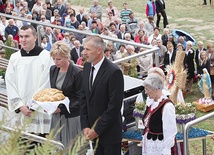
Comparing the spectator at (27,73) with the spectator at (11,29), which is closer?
the spectator at (27,73)

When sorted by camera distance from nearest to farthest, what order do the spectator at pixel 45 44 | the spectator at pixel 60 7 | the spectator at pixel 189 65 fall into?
→ the spectator at pixel 45 44, the spectator at pixel 189 65, the spectator at pixel 60 7

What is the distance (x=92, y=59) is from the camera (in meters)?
5.59

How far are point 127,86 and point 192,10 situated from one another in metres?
22.1

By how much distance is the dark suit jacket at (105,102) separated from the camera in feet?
18.1

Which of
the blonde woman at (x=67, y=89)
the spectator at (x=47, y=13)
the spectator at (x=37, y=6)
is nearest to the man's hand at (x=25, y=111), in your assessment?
the blonde woman at (x=67, y=89)

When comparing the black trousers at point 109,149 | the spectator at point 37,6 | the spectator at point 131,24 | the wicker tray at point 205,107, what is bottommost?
the wicker tray at point 205,107

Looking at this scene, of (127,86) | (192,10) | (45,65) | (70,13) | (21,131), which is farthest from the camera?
(192,10)

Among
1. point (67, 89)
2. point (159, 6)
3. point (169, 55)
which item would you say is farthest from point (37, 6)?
point (67, 89)

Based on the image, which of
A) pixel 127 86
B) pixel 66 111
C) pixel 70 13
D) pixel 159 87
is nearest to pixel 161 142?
pixel 159 87

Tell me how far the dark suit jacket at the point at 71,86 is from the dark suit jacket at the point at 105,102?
0.49ft

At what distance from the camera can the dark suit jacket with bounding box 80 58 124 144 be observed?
18.1 ft

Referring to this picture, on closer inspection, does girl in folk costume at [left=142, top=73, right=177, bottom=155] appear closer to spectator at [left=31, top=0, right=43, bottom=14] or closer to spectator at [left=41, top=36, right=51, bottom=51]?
spectator at [left=41, top=36, right=51, bottom=51]

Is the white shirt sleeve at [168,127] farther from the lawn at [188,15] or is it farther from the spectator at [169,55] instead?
the lawn at [188,15]

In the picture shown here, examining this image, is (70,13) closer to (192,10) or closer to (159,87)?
(192,10)
